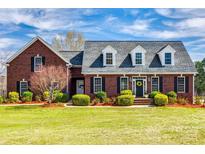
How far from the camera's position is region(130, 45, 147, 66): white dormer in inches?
768

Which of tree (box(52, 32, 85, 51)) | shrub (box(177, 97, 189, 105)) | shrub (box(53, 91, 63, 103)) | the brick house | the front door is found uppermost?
tree (box(52, 32, 85, 51))

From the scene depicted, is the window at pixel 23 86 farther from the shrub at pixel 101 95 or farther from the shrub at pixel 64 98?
the shrub at pixel 101 95

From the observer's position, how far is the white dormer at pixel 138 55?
64.0 feet

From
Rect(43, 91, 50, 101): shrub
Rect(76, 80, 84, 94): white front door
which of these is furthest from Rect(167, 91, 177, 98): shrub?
Rect(43, 91, 50, 101): shrub

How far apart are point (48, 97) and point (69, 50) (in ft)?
20.6

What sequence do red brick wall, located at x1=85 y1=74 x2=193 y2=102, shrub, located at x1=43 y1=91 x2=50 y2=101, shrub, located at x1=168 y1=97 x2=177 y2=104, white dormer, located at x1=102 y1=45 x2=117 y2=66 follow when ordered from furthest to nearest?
1. white dormer, located at x1=102 y1=45 x2=117 y2=66
2. red brick wall, located at x1=85 y1=74 x2=193 y2=102
3. shrub, located at x1=168 y1=97 x2=177 y2=104
4. shrub, located at x1=43 y1=91 x2=50 y2=101

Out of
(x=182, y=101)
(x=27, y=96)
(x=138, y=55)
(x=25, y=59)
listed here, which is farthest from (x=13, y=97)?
(x=182, y=101)

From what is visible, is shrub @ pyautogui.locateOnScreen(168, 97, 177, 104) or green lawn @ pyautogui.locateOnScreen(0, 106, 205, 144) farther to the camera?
shrub @ pyautogui.locateOnScreen(168, 97, 177, 104)

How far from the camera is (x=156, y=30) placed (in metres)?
16.5

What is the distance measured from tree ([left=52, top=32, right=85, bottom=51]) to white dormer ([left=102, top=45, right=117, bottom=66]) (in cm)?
209

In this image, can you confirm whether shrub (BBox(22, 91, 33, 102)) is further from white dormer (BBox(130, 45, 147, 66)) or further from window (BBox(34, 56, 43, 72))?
white dormer (BBox(130, 45, 147, 66))

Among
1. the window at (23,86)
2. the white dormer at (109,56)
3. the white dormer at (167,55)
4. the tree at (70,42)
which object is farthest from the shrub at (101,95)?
the window at (23,86)

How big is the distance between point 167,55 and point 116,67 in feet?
10.4
